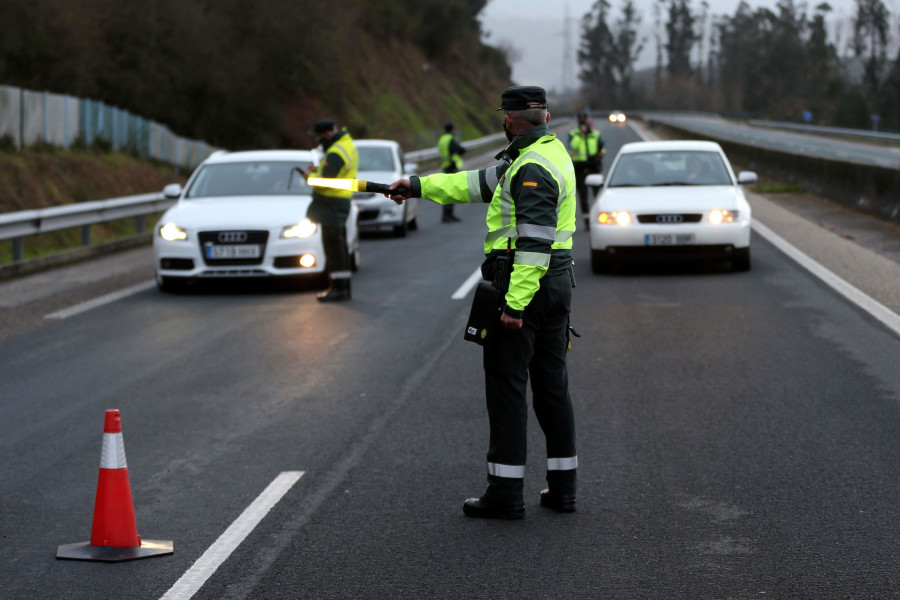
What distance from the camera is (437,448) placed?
697cm

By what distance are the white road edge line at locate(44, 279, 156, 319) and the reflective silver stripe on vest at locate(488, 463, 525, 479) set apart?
7707mm

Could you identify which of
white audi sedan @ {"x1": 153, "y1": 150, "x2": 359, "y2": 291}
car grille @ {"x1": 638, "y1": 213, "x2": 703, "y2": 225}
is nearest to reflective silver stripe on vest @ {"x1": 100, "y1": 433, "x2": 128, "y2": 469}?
white audi sedan @ {"x1": 153, "y1": 150, "x2": 359, "y2": 291}

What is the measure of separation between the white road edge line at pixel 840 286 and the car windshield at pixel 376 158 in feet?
23.1

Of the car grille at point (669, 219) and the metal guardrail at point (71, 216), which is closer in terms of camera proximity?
the car grille at point (669, 219)

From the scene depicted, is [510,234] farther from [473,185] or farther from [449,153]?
[449,153]

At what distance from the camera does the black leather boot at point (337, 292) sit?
43.3 ft

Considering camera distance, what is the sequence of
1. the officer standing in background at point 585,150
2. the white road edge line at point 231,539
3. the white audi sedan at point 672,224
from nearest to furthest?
the white road edge line at point 231,539 < the white audi sedan at point 672,224 < the officer standing in background at point 585,150

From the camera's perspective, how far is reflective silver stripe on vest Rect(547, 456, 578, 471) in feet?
19.0

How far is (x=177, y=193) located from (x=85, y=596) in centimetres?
1058

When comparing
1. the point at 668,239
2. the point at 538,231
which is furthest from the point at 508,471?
the point at 668,239

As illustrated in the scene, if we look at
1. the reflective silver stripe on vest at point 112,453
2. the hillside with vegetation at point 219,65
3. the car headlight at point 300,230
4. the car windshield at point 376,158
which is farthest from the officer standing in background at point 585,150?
the reflective silver stripe on vest at point 112,453

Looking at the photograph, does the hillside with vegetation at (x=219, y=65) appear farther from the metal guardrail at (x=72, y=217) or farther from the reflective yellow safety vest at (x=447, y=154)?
the reflective yellow safety vest at (x=447, y=154)

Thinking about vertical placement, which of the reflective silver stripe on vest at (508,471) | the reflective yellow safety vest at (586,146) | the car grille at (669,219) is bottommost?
the reflective silver stripe on vest at (508,471)

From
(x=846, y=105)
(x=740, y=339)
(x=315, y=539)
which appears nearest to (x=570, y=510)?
(x=315, y=539)
